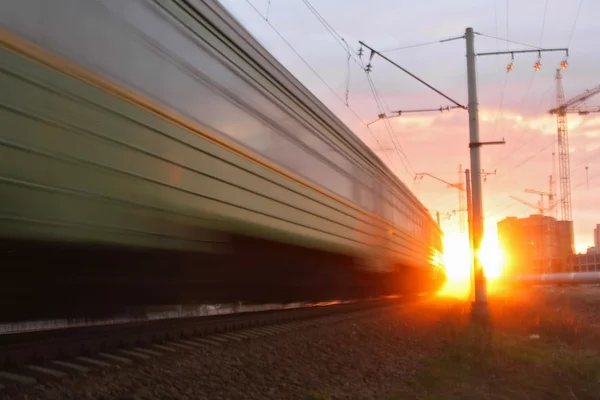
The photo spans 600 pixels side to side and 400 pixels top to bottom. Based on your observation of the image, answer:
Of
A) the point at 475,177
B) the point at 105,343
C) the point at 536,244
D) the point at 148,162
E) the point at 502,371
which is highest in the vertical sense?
the point at 536,244

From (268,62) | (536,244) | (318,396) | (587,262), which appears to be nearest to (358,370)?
(318,396)

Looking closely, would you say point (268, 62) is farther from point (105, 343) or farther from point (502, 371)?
point (502, 371)

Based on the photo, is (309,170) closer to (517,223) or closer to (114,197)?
(114,197)

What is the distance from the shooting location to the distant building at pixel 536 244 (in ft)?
223

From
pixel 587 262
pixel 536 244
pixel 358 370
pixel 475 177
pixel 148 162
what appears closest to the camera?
pixel 148 162

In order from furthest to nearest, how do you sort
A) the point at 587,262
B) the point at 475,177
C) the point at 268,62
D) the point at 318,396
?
the point at 587,262
the point at 475,177
the point at 268,62
the point at 318,396

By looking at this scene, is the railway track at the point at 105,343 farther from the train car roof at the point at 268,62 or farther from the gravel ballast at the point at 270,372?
the train car roof at the point at 268,62

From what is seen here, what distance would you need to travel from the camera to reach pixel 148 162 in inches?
158

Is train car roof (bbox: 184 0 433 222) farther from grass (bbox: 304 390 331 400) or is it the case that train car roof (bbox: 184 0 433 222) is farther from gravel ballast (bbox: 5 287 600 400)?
grass (bbox: 304 390 331 400)

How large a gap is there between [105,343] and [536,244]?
257 feet

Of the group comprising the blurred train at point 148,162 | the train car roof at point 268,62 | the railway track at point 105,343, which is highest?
the train car roof at point 268,62

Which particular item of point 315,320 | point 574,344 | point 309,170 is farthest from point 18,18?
point 574,344

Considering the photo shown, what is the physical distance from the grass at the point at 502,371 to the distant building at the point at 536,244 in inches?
2560

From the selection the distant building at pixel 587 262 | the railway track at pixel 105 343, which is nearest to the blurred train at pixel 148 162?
the railway track at pixel 105 343
